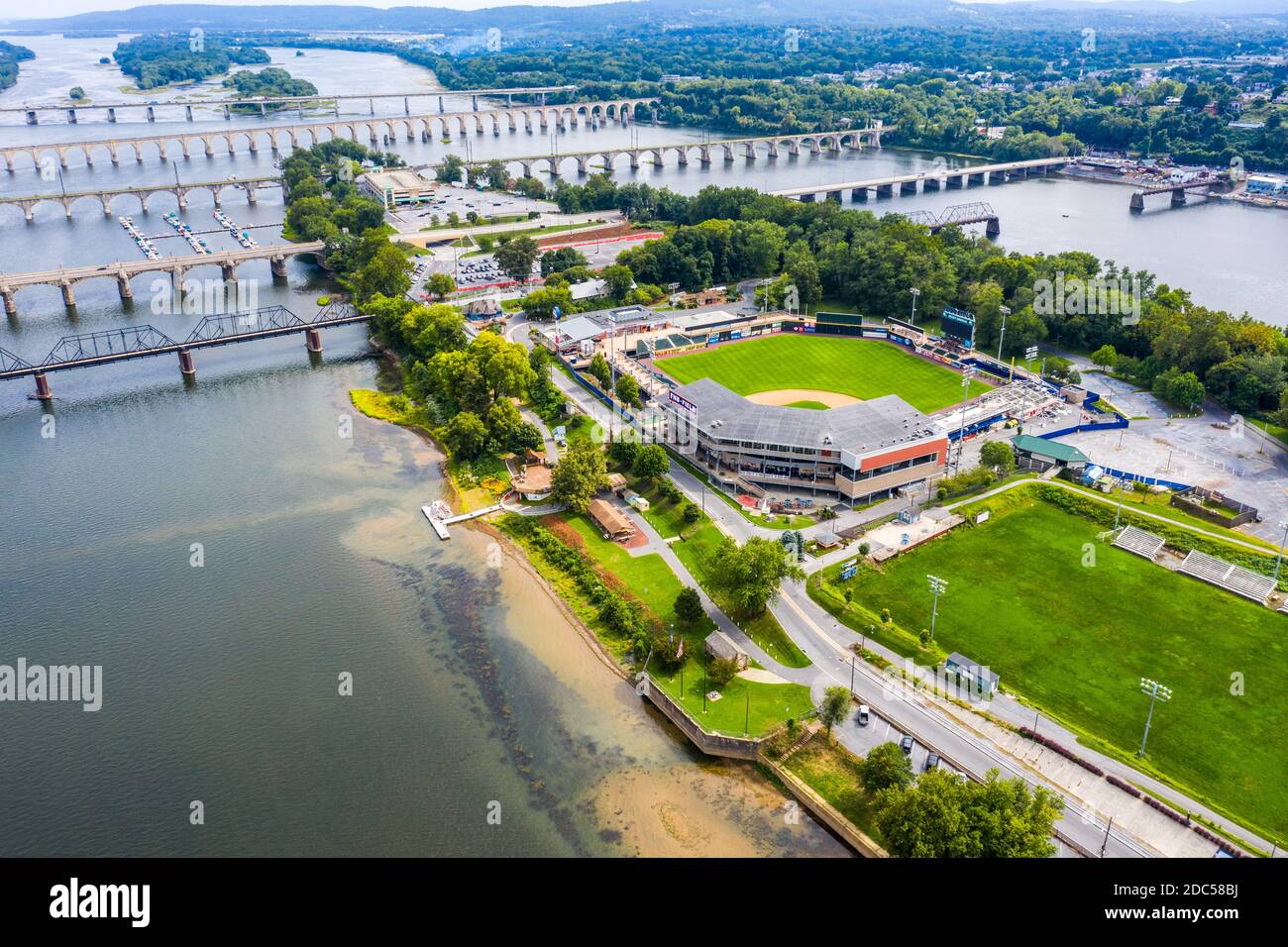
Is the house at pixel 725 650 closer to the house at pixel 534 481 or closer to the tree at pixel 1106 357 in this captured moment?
the house at pixel 534 481

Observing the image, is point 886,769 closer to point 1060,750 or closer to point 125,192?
point 1060,750

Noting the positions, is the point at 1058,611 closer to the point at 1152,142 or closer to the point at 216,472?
the point at 216,472

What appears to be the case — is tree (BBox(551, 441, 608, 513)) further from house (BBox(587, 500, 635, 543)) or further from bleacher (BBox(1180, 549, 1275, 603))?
bleacher (BBox(1180, 549, 1275, 603))

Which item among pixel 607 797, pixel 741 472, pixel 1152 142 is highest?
pixel 1152 142

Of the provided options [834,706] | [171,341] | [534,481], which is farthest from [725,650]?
[171,341]

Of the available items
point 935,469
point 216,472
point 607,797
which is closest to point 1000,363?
point 935,469

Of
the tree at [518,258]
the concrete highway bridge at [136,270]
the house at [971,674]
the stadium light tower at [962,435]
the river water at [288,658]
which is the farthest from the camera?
the tree at [518,258]

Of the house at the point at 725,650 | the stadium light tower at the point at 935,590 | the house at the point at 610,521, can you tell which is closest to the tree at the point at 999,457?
the stadium light tower at the point at 935,590
